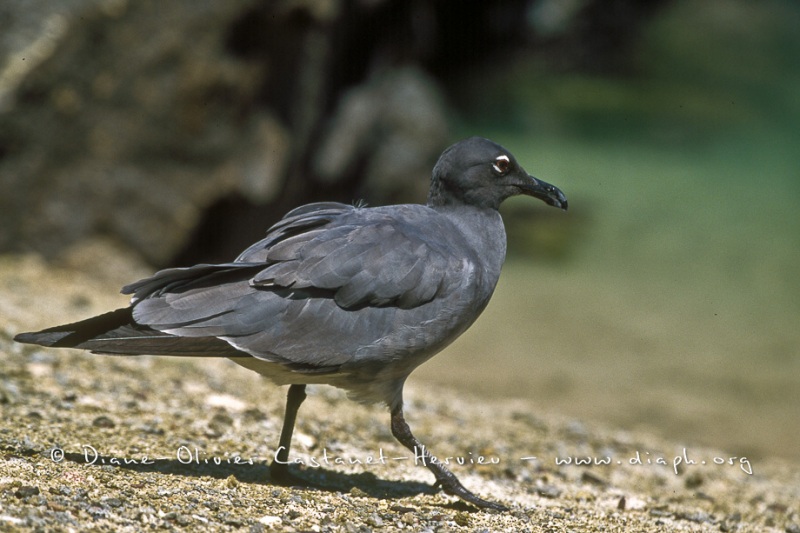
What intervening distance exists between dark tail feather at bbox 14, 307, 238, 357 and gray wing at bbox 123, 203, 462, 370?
0.04 m

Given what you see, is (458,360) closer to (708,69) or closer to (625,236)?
(625,236)

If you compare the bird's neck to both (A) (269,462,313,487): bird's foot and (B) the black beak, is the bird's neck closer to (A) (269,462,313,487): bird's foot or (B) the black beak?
(B) the black beak

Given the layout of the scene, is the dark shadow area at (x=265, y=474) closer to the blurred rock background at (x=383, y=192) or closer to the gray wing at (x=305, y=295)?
the gray wing at (x=305, y=295)

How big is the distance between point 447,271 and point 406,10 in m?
12.7

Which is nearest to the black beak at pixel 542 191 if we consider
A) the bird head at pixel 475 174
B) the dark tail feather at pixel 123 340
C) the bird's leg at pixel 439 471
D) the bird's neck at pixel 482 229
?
the bird head at pixel 475 174

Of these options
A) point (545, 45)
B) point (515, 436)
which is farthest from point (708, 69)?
point (515, 436)

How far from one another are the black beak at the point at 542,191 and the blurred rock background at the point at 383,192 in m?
3.72

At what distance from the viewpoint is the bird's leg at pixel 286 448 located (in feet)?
16.5

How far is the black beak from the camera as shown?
547 cm

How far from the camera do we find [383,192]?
13.6m

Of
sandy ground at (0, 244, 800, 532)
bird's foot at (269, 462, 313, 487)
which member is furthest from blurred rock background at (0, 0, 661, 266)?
bird's foot at (269, 462, 313, 487)

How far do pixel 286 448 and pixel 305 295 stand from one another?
2.79ft

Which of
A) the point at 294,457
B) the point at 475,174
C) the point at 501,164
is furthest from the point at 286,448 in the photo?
the point at 501,164

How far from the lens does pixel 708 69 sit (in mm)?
24656
